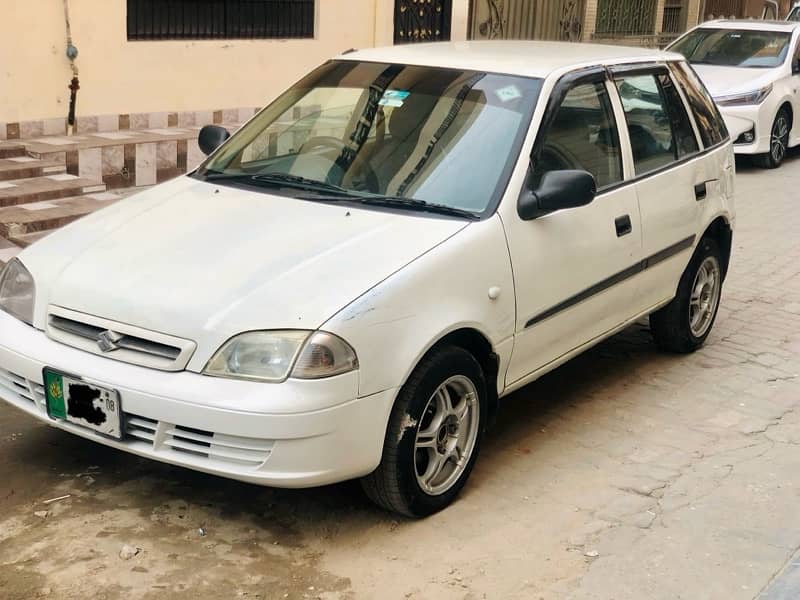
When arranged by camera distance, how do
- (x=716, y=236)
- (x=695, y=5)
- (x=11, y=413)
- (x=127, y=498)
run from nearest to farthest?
1. (x=127, y=498)
2. (x=11, y=413)
3. (x=716, y=236)
4. (x=695, y=5)

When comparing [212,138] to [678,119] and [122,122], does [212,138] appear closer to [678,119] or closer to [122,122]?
[678,119]

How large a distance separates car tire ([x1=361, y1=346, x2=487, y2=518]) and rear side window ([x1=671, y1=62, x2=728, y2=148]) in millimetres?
2645

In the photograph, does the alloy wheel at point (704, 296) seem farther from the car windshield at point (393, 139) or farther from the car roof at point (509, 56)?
the car windshield at point (393, 139)

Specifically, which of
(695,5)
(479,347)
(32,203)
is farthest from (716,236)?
(695,5)

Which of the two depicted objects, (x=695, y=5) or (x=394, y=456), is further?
(x=695, y=5)

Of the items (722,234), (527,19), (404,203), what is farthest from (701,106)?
(527,19)

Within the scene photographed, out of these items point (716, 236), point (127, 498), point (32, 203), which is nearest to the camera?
point (127, 498)

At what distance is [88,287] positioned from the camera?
415 cm

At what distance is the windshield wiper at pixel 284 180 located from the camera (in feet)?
15.9

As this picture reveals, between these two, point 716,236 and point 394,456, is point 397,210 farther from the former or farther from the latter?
point 716,236

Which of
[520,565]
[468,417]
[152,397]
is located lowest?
[520,565]

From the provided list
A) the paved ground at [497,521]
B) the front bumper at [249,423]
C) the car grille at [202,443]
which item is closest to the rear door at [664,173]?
the paved ground at [497,521]

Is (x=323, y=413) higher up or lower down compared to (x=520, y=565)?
higher up

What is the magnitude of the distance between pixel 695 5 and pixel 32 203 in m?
19.4
